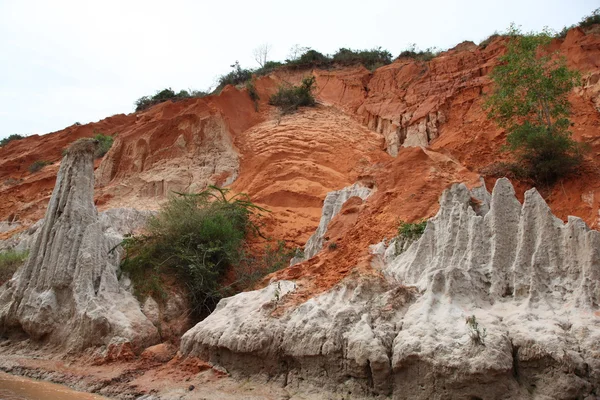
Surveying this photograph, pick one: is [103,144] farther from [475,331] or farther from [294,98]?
[475,331]

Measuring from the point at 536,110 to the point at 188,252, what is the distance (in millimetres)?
9323

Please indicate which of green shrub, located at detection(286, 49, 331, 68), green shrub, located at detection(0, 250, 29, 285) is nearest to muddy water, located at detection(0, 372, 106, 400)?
green shrub, located at detection(0, 250, 29, 285)

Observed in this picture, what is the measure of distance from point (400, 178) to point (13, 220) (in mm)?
17221

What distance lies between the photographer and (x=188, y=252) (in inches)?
529

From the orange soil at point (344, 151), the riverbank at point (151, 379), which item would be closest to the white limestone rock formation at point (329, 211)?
the orange soil at point (344, 151)

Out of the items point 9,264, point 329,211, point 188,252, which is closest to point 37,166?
point 9,264

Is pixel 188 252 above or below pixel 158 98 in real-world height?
below

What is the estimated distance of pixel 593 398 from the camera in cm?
585

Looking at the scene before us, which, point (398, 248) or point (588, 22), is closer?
point (398, 248)

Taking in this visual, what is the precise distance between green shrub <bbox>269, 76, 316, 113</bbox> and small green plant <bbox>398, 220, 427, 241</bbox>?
15.0 meters

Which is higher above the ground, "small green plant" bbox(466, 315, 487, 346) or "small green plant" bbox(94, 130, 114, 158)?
"small green plant" bbox(94, 130, 114, 158)

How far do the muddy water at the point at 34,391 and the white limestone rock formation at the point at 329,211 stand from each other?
575 centimetres

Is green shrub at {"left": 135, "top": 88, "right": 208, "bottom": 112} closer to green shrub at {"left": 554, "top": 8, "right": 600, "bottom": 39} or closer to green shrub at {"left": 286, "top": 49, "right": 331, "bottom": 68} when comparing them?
green shrub at {"left": 286, "top": 49, "right": 331, "bottom": 68}

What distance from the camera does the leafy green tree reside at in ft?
39.0
